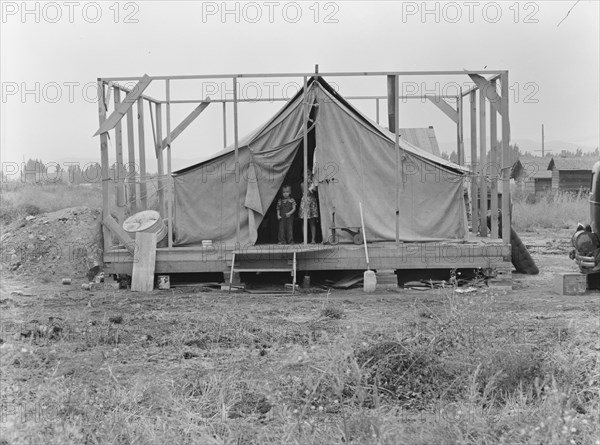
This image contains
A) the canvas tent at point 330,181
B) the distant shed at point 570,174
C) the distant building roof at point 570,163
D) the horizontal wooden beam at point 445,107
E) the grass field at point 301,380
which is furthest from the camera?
the distant shed at point 570,174

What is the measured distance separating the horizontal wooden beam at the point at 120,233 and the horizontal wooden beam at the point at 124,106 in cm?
149

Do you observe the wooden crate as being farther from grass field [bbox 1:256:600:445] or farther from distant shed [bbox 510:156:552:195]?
distant shed [bbox 510:156:552:195]

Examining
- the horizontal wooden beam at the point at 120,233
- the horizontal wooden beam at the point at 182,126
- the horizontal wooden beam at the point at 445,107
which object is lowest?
the horizontal wooden beam at the point at 120,233

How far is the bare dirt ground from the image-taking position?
4.40 metres

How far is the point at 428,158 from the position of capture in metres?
12.2

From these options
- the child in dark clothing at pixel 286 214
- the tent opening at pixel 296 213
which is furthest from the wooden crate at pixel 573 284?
the child in dark clothing at pixel 286 214

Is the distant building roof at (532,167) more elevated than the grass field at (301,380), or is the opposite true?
the distant building roof at (532,167)

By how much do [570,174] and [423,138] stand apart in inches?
817

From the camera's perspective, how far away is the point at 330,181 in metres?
11.9

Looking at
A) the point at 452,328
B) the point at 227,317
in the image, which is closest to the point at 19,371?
the point at 227,317

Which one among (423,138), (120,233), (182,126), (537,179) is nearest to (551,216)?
(423,138)

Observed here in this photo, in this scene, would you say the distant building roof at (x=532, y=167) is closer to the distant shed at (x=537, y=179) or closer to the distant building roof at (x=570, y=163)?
the distant shed at (x=537, y=179)

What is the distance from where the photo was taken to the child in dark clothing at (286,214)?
12.3m

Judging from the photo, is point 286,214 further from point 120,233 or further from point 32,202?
point 32,202
